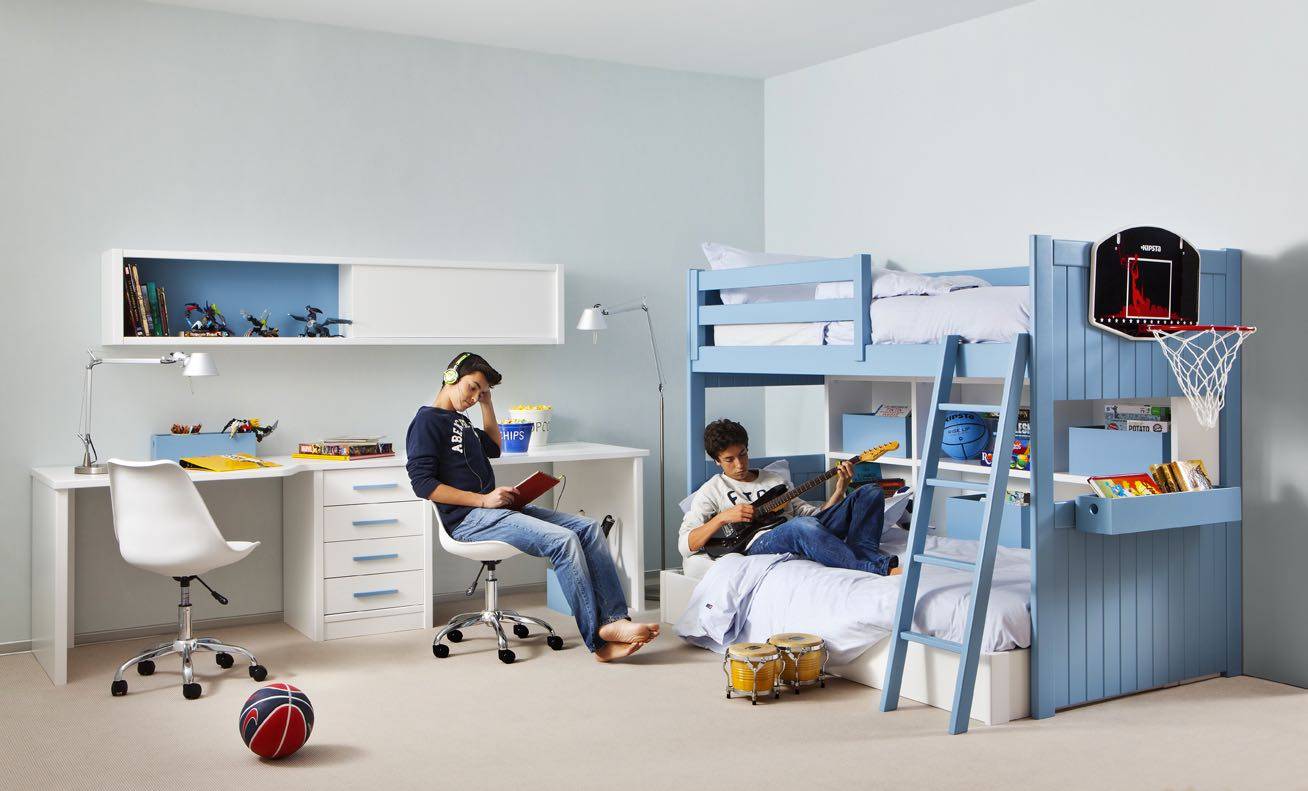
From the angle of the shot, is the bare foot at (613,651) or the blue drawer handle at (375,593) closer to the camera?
the bare foot at (613,651)

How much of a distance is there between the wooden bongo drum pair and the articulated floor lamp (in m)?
1.44

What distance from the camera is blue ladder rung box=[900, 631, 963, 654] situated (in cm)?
355

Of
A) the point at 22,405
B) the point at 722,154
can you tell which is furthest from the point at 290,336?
the point at 722,154

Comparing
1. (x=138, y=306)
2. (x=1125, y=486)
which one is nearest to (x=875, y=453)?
(x=1125, y=486)

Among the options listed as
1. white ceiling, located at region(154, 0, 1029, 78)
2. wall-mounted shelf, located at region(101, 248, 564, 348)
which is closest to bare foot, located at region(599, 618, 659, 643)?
wall-mounted shelf, located at region(101, 248, 564, 348)

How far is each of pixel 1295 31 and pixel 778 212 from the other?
277 centimetres

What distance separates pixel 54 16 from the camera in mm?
4582

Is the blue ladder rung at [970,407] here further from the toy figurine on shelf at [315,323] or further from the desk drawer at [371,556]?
the toy figurine on shelf at [315,323]

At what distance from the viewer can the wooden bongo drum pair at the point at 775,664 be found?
376 centimetres

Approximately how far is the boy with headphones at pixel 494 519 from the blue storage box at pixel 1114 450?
67.0 inches

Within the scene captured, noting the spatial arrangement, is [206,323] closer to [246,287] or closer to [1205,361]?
[246,287]

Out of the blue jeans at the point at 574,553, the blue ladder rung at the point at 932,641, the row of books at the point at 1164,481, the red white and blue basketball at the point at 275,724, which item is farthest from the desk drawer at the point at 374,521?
the row of books at the point at 1164,481

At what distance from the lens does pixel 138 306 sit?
4574 millimetres

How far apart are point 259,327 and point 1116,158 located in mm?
3442
